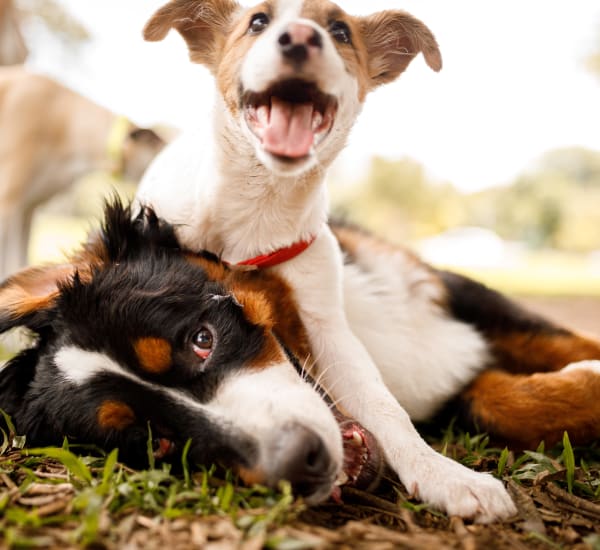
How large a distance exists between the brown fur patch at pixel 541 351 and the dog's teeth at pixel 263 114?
1.82 metres

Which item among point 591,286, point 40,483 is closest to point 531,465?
point 40,483

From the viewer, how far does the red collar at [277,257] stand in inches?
109

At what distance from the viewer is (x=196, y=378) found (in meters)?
2.05

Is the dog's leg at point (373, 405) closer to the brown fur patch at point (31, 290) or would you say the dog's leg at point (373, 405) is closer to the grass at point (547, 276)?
the brown fur patch at point (31, 290)

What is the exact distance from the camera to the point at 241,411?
1924 millimetres

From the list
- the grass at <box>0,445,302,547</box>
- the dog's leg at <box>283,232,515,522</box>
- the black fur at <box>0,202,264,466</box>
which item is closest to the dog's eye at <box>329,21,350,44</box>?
the dog's leg at <box>283,232,515,522</box>

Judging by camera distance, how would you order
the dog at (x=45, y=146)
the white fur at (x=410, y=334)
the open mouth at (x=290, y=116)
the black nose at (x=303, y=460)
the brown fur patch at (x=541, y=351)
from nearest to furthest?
the black nose at (x=303, y=460), the open mouth at (x=290, y=116), the white fur at (x=410, y=334), the brown fur patch at (x=541, y=351), the dog at (x=45, y=146)

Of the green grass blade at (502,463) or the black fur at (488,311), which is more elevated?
the black fur at (488,311)

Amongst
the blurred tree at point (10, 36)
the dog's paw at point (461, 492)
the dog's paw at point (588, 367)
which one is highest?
the blurred tree at point (10, 36)

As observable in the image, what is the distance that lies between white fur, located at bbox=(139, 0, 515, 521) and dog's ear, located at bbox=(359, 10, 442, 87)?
→ 432 mm

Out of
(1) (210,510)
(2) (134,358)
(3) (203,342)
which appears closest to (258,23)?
(3) (203,342)

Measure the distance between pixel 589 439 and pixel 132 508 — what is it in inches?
79.1

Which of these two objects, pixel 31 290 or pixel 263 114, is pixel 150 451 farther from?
pixel 263 114

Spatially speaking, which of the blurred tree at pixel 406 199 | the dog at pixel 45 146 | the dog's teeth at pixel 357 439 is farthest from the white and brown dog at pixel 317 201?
the blurred tree at pixel 406 199
